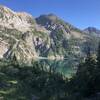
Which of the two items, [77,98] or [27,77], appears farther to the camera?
[27,77]

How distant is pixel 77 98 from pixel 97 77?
907 cm

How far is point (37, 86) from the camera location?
A: 99.2 metres

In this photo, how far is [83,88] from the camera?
2447 inches

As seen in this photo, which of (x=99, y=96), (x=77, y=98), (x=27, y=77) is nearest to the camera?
(x=99, y=96)

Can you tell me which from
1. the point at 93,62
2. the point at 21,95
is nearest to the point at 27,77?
the point at 21,95

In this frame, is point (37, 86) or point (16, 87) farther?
point (37, 86)

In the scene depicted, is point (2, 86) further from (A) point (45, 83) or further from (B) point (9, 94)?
(A) point (45, 83)

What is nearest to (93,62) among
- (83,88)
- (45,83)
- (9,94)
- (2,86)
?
(83,88)

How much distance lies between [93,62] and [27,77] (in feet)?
154

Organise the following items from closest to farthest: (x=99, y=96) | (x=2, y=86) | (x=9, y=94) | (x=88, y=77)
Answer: (x=99, y=96), (x=88, y=77), (x=9, y=94), (x=2, y=86)

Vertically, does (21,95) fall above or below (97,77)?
below

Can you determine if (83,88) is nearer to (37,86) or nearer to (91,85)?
(91,85)

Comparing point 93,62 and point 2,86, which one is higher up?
point 93,62

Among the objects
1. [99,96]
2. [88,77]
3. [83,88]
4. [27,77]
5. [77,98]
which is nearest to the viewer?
[99,96]
